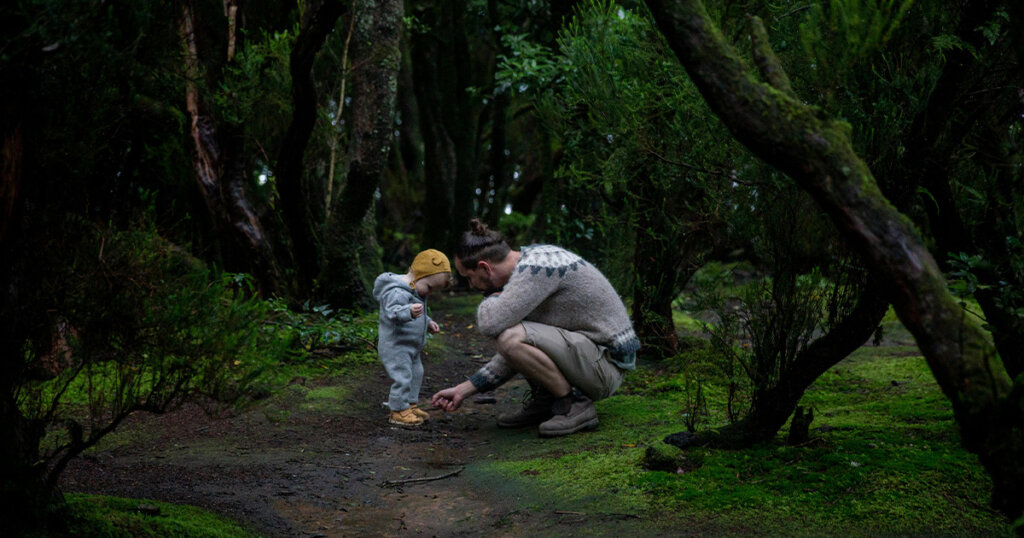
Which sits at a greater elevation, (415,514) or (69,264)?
(69,264)

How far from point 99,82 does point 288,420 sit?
3767 mm

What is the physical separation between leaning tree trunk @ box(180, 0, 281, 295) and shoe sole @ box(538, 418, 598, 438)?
487 cm

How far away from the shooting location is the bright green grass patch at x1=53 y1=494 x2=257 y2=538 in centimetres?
329

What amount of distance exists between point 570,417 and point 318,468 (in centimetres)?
177

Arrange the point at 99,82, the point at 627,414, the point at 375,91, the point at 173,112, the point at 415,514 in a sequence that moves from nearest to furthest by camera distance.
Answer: the point at 99,82 → the point at 415,514 → the point at 627,414 → the point at 173,112 → the point at 375,91

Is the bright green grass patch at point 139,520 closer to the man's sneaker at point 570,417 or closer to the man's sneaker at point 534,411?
the man's sneaker at point 570,417

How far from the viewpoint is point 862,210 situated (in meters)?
2.83

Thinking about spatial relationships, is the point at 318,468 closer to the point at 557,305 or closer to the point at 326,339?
the point at 557,305

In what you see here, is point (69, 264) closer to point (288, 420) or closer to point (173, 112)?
point (288, 420)

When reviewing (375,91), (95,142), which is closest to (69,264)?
(95,142)

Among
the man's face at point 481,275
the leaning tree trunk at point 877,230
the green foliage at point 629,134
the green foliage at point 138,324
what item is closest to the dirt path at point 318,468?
the green foliage at point 138,324

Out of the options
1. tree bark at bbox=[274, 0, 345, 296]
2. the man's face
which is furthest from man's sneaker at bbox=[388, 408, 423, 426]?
tree bark at bbox=[274, 0, 345, 296]

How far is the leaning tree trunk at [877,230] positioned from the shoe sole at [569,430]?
10.2 feet

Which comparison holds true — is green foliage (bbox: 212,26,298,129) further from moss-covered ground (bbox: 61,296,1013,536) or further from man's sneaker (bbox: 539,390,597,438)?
man's sneaker (bbox: 539,390,597,438)
